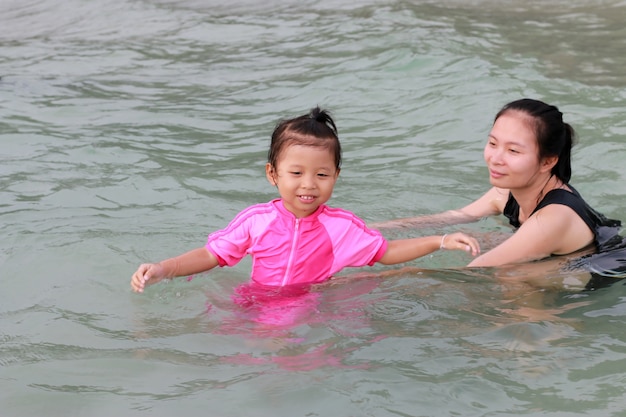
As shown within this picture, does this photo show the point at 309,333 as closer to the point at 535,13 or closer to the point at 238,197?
the point at 238,197

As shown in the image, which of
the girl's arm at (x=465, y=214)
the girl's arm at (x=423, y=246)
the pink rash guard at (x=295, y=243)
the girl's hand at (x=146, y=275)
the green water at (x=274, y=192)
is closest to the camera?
the green water at (x=274, y=192)

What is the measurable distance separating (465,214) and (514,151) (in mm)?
1138

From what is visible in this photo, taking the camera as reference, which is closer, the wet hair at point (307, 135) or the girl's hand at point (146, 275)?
the girl's hand at point (146, 275)

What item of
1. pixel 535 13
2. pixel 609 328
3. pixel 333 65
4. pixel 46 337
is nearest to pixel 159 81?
pixel 333 65

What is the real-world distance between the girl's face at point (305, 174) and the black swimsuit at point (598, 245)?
113cm

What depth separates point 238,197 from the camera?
6395mm

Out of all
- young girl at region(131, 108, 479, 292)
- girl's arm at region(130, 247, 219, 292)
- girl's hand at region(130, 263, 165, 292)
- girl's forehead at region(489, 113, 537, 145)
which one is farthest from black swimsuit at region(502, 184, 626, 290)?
girl's hand at region(130, 263, 165, 292)

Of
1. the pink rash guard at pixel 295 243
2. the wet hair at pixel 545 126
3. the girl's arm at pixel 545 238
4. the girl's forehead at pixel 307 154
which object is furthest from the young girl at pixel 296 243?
the wet hair at pixel 545 126

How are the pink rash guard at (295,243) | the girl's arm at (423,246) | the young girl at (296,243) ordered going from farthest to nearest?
the pink rash guard at (295,243) < the young girl at (296,243) < the girl's arm at (423,246)

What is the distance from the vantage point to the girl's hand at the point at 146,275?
4004 millimetres

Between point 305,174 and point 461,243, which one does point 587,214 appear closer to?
point 461,243

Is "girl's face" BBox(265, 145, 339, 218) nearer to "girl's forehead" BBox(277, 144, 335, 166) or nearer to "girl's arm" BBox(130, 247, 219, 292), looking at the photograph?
"girl's forehead" BBox(277, 144, 335, 166)

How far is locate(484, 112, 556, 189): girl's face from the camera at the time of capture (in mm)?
4488

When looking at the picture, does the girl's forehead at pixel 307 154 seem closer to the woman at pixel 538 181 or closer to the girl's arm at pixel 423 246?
the girl's arm at pixel 423 246
